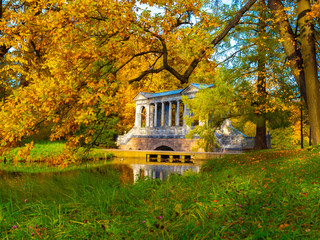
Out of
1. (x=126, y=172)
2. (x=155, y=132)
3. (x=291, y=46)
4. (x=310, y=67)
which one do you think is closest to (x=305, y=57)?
(x=310, y=67)

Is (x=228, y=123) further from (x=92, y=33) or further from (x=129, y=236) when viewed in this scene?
(x=129, y=236)

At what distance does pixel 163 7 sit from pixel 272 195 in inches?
175

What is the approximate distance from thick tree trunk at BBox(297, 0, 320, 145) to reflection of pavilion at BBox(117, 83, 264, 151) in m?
16.9

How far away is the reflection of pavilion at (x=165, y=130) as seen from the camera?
28047 mm

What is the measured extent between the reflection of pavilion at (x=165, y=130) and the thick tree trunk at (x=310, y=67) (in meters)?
16.9

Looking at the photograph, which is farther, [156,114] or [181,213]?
[156,114]

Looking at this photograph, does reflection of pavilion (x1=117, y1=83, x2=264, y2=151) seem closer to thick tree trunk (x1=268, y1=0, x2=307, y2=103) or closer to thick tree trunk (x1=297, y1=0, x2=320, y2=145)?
thick tree trunk (x1=268, y1=0, x2=307, y2=103)

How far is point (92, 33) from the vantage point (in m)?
7.42

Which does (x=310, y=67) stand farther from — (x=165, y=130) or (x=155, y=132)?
(x=155, y=132)

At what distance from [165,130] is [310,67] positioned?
26130 mm

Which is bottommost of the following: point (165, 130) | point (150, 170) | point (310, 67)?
point (150, 170)

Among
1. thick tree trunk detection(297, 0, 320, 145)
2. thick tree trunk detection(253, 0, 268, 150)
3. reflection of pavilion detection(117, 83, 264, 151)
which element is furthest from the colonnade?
thick tree trunk detection(297, 0, 320, 145)

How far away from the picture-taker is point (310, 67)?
10133mm

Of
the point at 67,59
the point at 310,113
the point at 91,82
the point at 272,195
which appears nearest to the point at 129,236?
the point at 272,195
